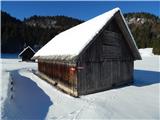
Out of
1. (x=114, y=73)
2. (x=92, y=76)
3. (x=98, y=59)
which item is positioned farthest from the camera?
(x=114, y=73)

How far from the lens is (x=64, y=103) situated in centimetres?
1202

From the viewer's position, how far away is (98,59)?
15320 millimetres

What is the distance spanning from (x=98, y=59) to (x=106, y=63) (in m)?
1.08

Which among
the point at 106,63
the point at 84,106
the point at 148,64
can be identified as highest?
the point at 106,63

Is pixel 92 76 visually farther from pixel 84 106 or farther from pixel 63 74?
pixel 84 106

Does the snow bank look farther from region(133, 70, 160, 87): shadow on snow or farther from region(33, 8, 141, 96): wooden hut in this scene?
region(33, 8, 141, 96): wooden hut

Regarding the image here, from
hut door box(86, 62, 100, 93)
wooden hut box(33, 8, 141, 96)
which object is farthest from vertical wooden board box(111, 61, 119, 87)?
hut door box(86, 62, 100, 93)

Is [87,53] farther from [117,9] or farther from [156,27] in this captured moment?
[156,27]

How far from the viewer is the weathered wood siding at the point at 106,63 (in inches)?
569

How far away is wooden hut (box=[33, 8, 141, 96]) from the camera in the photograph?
1410 cm

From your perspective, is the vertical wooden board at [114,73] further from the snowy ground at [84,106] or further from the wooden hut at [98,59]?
the snowy ground at [84,106]

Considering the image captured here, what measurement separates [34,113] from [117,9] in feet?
31.3

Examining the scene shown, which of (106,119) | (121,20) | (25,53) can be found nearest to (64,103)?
(106,119)

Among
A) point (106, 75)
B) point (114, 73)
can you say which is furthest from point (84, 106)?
point (114, 73)
